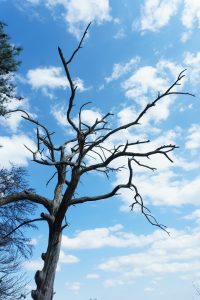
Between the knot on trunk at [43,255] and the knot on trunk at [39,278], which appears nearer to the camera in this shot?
the knot on trunk at [39,278]

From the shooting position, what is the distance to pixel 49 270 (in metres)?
6.91

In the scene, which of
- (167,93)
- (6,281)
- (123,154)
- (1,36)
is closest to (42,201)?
(123,154)

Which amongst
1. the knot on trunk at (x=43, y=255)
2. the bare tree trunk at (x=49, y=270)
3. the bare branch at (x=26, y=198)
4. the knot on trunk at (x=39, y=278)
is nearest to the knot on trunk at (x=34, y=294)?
the bare tree trunk at (x=49, y=270)

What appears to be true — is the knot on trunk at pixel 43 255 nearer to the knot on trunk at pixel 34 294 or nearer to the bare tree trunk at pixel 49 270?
the bare tree trunk at pixel 49 270

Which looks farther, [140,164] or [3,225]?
[3,225]

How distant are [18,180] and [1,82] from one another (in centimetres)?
463

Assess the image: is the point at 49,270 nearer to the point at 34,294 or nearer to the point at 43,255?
the point at 43,255

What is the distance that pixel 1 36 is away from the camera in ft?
53.8

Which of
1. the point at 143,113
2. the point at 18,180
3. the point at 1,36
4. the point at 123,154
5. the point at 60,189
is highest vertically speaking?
the point at 1,36

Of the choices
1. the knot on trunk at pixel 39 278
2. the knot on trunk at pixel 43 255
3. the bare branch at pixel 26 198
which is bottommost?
the knot on trunk at pixel 39 278

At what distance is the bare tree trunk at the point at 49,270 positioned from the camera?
6742 millimetres

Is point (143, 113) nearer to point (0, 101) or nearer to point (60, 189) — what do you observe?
point (60, 189)

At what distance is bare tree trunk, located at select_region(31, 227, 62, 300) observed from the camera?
674 centimetres

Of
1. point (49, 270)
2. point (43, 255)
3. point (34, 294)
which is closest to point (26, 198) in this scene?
point (43, 255)
